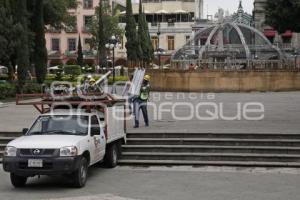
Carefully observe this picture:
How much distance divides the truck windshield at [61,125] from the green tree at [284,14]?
11.3 metres

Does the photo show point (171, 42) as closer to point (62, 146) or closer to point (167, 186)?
point (167, 186)

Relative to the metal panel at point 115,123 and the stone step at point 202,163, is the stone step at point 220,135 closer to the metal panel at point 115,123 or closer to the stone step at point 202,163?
the metal panel at point 115,123

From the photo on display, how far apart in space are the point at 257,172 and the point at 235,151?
5.35 feet

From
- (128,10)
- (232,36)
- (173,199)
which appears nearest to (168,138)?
(173,199)

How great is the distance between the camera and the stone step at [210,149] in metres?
16.5

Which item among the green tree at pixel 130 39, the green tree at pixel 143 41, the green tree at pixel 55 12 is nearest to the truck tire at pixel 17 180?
the green tree at pixel 55 12

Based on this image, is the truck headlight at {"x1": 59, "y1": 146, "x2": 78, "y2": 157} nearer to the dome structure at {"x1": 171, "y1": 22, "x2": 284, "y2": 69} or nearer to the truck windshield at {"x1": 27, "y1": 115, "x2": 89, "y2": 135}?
the truck windshield at {"x1": 27, "y1": 115, "x2": 89, "y2": 135}

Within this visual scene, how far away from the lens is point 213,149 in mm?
16688

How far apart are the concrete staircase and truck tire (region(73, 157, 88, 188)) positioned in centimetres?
309

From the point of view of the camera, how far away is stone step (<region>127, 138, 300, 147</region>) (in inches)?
664

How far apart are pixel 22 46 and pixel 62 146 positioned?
81.1ft

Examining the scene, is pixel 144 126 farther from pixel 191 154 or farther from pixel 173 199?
pixel 173 199

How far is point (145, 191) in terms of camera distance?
42.1 feet

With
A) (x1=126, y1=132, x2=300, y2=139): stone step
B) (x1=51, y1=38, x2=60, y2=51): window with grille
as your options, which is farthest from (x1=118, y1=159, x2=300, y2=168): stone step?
(x1=51, y1=38, x2=60, y2=51): window with grille
